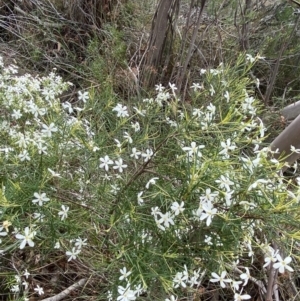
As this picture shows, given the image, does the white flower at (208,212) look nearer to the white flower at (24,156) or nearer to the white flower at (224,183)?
the white flower at (224,183)

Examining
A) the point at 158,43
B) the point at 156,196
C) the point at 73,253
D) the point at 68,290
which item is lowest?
the point at 68,290

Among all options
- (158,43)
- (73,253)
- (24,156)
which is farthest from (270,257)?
(158,43)

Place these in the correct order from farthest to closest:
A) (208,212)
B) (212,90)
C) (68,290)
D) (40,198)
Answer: (68,290) < (212,90) < (40,198) < (208,212)

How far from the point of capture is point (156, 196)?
3.83ft

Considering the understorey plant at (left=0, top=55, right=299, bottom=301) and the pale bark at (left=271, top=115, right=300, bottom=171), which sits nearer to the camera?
the understorey plant at (left=0, top=55, right=299, bottom=301)

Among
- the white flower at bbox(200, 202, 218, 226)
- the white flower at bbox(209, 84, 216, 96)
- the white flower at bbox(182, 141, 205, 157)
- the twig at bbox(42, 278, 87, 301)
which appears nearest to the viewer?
the white flower at bbox(200, 202, 218, 226)

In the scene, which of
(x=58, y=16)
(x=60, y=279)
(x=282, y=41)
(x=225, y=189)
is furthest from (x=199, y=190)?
(x=58, y=16)

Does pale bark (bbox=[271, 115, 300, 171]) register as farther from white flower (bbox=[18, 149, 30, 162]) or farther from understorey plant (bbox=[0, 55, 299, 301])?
white flower (bbox=[18, 149, 30, 162])

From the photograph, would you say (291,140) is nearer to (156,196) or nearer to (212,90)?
(212,90)

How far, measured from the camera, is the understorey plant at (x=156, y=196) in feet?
3.43

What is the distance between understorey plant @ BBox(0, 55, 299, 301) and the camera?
1.05 meters

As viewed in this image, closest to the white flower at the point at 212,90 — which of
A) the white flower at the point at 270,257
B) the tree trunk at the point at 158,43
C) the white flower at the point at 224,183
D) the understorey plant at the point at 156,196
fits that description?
the understorey plant at the point at 156,196

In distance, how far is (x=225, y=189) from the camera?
3.43ft

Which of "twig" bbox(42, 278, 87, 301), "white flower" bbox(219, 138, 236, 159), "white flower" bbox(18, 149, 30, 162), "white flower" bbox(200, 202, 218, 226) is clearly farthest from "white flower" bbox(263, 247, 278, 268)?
"twig" bbox(42, 278, 87, 301)
